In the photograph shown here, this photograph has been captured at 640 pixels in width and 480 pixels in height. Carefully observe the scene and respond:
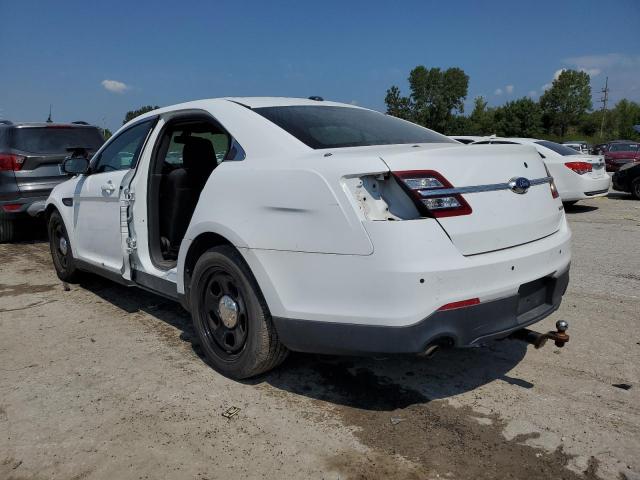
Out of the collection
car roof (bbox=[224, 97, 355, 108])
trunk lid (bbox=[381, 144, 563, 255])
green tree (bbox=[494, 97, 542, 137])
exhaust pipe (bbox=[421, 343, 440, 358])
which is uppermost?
green tree (bbox=[494, 97, 542, 137])

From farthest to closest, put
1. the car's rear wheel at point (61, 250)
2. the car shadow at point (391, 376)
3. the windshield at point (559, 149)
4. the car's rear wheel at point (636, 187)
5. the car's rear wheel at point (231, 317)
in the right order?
the car's rear wheel at point (636, 187) → the windshield at point (559, 149) → the car's rear wheel at point (61, 250) → the car shadow at point (391, 376) → the car's rear wheel at point (231, 317)

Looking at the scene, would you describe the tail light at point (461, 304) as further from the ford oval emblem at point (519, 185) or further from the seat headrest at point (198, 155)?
the seat headrest at point (198, 155)

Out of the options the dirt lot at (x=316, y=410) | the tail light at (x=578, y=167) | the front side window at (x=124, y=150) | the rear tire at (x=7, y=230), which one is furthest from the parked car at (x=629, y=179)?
the rear tire at (x=7, y=230)

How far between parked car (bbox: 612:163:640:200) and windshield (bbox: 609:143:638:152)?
11240 millimetres

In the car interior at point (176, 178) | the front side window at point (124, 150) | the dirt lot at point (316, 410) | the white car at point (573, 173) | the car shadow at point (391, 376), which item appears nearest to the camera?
the dirt lot at point (316, 410)

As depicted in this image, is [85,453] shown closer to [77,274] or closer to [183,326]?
[183,326]

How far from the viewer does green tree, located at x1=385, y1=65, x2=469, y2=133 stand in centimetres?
8562

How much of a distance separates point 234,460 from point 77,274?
3.63 m

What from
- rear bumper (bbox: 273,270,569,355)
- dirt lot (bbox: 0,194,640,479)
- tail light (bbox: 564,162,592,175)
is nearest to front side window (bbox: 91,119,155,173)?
dirt lot (bbox: 0,194,640,479)

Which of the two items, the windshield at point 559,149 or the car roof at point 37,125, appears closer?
the car roof at point 37,125

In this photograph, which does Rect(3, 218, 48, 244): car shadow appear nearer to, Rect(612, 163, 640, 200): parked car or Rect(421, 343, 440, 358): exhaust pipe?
Rect(421, 343, 440, 358): exhaust pipe

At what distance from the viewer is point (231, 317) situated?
3117mm

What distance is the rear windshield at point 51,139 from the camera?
25.2ft

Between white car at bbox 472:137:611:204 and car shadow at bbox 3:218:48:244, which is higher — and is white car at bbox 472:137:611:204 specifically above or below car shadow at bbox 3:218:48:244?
above
